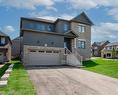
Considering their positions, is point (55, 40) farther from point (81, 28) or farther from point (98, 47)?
point (98, 47)

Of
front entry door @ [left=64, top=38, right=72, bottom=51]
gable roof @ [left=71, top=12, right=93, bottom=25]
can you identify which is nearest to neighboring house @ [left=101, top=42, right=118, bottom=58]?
gable roof @ [left=71, top=12, right=93, bottom=25]

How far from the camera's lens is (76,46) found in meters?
31.3

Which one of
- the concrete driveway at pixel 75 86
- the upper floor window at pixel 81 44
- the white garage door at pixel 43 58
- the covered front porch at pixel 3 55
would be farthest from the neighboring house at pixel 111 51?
the concrete driveway at pixel 75 86

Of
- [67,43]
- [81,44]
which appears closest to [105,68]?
[67,43]

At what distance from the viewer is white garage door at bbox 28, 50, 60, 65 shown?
83.3 ft

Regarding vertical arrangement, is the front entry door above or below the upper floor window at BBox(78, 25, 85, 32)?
below

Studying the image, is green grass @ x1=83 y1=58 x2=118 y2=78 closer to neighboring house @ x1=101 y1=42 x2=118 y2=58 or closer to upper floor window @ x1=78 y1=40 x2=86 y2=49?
upper floor window @ x1=78 y1=40 x2=86 y2=49

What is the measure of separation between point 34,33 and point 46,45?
2.83 metres

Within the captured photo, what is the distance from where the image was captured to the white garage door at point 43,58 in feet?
83.3

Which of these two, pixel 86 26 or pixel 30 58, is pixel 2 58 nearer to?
pixel 30 58

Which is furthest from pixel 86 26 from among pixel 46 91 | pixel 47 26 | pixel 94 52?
pixel 94 52

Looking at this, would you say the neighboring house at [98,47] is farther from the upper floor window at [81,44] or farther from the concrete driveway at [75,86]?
the concrete driveway at [75,86]

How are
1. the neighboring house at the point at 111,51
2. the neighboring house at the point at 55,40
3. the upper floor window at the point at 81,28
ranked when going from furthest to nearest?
the neighboring house at the point at 111,51 → the upper floor window at the point at 81,28 → the neighboring house at the point at 55,40

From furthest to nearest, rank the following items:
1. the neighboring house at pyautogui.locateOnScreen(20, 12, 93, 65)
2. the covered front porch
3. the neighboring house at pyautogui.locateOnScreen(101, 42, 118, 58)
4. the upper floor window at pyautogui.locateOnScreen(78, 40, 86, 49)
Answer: the neighboring house at pyautogui.locateOnScreen(101, 42, 118, 58) < the covered front porch < the upper floor window at pyautogui.locateOnScreen(78, 40, 86, 49) < the neighboring house at pyautogui.locateOnScreen(20, 12, 93, 65)
